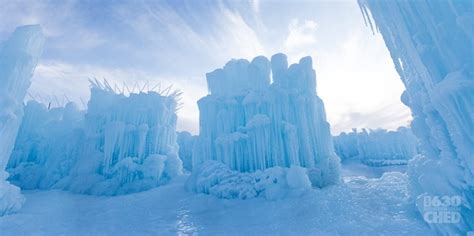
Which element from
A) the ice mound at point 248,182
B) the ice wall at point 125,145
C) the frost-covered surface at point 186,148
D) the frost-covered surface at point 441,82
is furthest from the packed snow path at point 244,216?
the frost-covered surface at point 186,148

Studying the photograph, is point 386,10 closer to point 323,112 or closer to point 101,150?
point 323,112

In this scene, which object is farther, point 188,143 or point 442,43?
point 188,143

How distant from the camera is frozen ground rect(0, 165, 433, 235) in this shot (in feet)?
33.0

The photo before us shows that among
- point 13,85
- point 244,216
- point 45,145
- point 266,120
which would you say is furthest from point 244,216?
point 45,145

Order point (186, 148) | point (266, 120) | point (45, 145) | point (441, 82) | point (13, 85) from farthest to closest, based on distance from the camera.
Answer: point (186, 148), point (45, 145), point (266, 120), point (13, 85), point (441, 82)

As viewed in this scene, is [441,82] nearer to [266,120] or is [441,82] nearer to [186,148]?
[266,120]

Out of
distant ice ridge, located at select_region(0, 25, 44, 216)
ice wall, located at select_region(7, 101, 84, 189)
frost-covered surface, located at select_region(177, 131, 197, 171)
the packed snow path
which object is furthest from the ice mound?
frost-covered surface, located at select_region(177, 131, 197, 171)

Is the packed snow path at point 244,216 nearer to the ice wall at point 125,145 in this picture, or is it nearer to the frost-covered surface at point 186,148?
the ice wall at point 125,145

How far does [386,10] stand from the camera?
9.99 meters

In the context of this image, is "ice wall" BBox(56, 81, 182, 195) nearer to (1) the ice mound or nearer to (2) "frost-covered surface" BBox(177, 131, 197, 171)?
(1) the ice mound

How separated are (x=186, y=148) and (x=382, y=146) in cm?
3128

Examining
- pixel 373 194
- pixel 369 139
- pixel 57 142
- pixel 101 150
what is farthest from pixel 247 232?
pixel 369 139

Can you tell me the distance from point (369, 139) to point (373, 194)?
3435 centimetres

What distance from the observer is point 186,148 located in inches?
1518
